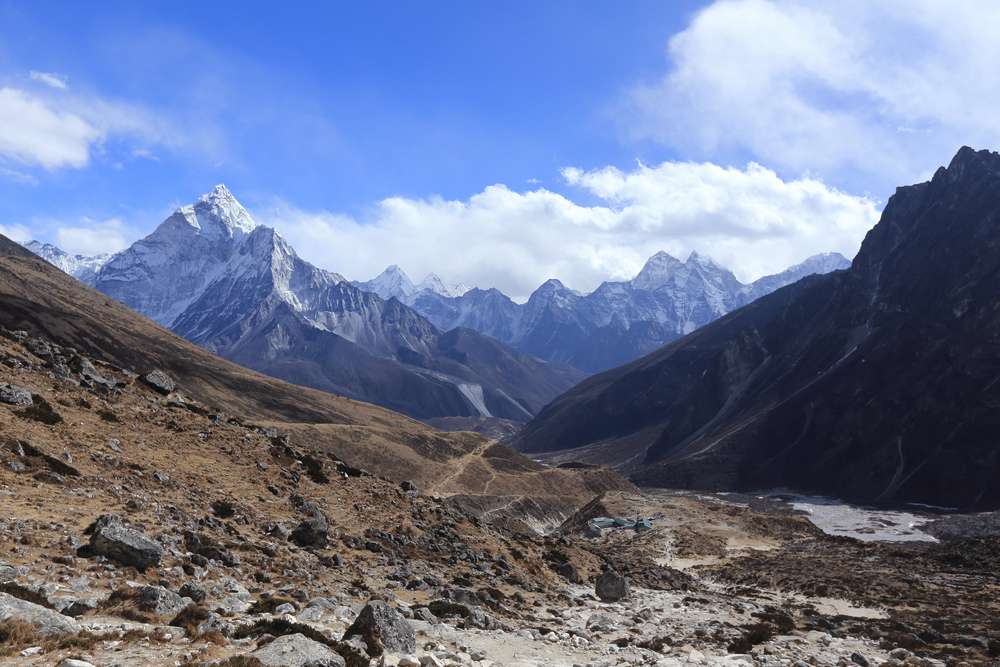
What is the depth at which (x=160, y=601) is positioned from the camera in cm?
1634

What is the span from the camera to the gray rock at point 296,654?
13.7 meters

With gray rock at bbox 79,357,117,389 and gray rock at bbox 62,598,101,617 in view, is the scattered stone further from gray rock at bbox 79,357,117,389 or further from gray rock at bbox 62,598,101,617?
gray rock at bbox 79,357,117,389

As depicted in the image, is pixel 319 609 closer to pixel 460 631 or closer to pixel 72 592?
pixel 460 631

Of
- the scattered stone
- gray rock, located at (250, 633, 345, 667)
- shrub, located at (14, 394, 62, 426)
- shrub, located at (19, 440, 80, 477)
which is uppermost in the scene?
shrub, located at (14, 394, 62, 426)

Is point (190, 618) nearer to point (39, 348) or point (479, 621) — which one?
point (479, 621)

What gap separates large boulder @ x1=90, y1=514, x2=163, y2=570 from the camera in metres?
18.4

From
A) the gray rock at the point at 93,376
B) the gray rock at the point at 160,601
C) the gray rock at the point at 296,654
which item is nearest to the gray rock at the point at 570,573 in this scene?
the gray rock at the point at 296,654

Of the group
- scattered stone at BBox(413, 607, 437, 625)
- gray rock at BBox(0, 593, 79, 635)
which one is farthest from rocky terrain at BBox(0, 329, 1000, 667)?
scattered stone at BBox(413, 607, 437, 625)

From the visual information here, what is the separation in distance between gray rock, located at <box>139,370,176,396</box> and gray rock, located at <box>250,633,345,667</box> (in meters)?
31.4

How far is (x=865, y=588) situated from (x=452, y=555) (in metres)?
33.1

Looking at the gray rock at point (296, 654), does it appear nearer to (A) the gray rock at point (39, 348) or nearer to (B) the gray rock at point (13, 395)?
(B) the gray rock at point (13, 395)

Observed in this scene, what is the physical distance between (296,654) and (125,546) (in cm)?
795

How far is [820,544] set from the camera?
259ft

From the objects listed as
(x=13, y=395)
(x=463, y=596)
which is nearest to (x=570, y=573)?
(x=463, y=596)
